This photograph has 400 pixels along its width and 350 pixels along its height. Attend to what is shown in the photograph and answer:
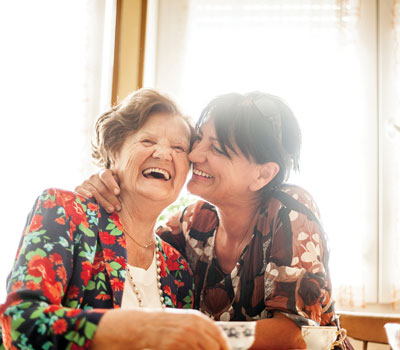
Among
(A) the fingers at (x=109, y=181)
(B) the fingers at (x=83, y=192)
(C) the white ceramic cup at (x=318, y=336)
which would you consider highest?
(A) the fingers at (x=109, y=181)

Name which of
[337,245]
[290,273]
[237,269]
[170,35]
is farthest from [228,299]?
[170,35]

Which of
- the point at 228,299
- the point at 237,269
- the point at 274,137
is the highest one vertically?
Answer: the point at 274,137

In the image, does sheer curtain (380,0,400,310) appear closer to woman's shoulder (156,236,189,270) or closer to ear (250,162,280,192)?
ear (250,162,280,192)

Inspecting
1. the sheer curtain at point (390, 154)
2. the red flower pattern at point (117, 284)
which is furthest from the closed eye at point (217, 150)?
the sheer curtain at point (390, 154)

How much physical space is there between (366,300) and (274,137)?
248 centimetres

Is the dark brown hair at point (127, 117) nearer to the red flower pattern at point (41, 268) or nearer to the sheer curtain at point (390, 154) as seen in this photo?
the red flower pattern at point (41, 268)

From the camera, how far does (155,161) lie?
60.6 inches

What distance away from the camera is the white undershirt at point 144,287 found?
1438mm

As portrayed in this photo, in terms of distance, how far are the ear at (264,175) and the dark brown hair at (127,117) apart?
1.14 feet

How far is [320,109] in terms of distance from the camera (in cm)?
391

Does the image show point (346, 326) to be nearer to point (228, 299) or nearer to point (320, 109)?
point (228, 299)

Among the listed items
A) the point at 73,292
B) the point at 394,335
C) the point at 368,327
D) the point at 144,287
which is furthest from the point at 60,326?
the point at 368,327

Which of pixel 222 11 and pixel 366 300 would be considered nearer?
pixel 366 300

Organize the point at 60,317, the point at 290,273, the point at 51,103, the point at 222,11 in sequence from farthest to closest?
the point at 222,11 < the point at 51,103 < the point at 290,273 < the point at 60,317
